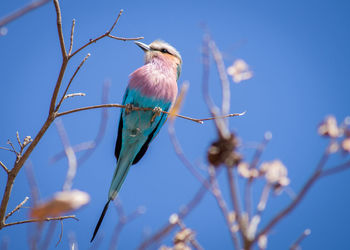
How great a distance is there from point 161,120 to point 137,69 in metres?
0.62

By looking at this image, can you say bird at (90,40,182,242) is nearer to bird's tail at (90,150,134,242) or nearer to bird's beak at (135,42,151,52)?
bird's tail at (90,150,134,242)

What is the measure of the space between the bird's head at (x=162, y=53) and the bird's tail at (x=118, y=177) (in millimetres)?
1233

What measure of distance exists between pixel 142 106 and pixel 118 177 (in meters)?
0.75

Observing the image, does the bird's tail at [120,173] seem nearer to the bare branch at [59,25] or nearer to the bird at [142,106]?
the bird at [142,106]

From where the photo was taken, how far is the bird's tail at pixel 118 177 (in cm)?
297

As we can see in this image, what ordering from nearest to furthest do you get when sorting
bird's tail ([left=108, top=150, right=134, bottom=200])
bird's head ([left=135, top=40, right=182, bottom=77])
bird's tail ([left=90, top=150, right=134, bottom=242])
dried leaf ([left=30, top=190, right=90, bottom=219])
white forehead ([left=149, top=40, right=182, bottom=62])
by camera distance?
dried leaf ([left=30, top=190, right=90, bottom=219]) < bird's tail ([left=90, top=150, right=134, bottom=242]) < bird's tail ([left=108, top=150, right=134, bottom=200]) < bird's head ([left=135, top=40, right=182, bottom=77]) < white forehead ([left=149, top=40, right=182, bottom=62])

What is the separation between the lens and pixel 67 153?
6.27 ft

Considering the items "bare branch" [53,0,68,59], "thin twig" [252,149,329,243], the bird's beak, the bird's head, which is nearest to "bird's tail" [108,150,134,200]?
the bird's head

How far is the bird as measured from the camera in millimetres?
3648

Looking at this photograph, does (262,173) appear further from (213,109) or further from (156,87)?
(156,87)

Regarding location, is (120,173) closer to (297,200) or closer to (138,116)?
(138,116)

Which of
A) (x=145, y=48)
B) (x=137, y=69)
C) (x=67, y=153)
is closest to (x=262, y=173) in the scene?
(x=67, y=153)

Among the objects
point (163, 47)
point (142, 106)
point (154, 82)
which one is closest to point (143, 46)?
point (163, 47)

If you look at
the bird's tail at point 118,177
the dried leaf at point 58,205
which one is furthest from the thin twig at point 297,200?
the bird's tail at point 118,177
